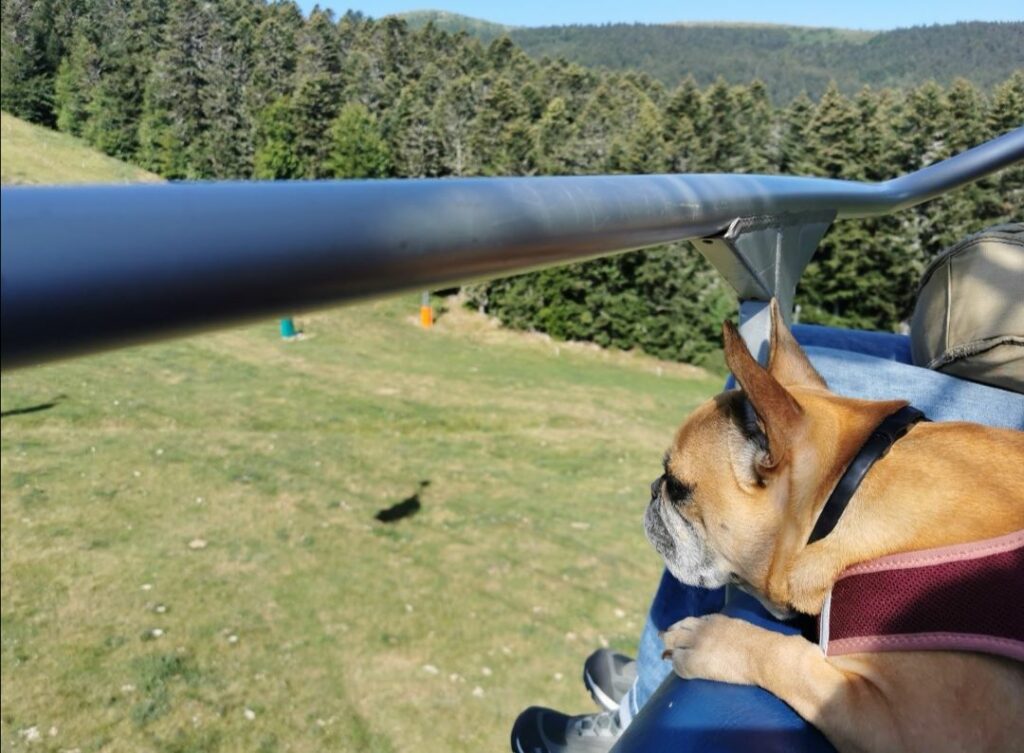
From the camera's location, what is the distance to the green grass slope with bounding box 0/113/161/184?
50.4 inches

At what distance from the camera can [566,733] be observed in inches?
96.6

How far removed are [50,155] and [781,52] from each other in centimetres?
6748

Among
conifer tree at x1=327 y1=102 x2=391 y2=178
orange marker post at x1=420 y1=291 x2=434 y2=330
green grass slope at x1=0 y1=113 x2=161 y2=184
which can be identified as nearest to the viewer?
green grass slope at x1=0 y1=113 x2=161 y2=184

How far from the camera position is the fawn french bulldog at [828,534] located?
1.47 m

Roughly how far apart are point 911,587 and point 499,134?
76.1 feet

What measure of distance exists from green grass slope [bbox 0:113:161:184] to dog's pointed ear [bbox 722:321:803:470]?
0.92 metres

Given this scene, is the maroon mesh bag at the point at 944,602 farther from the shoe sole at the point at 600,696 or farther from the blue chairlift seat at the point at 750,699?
the shoe sole at the point at 600,696

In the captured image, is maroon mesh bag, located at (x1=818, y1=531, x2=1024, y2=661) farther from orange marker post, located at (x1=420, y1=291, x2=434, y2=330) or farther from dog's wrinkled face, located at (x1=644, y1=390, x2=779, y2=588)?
orange marker post, located at (x1=420, y1=291, x2=434, y2=330)

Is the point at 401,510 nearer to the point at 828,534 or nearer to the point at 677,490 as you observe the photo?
the point at 677,490

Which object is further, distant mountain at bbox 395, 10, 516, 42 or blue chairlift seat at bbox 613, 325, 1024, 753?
distant mountain at bbox 395, 10, 516, 42

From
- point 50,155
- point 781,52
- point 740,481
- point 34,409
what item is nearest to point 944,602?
point 740,481

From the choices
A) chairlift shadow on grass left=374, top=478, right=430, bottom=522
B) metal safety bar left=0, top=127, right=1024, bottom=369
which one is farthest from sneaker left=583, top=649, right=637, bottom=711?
chairlift shadow on grass left=374, top=478, right=430, bottom=522

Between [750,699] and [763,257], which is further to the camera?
[763,257]

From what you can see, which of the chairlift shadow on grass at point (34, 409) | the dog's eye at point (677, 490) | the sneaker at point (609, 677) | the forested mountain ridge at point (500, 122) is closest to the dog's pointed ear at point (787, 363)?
the dog's eye at point (677, 490)
